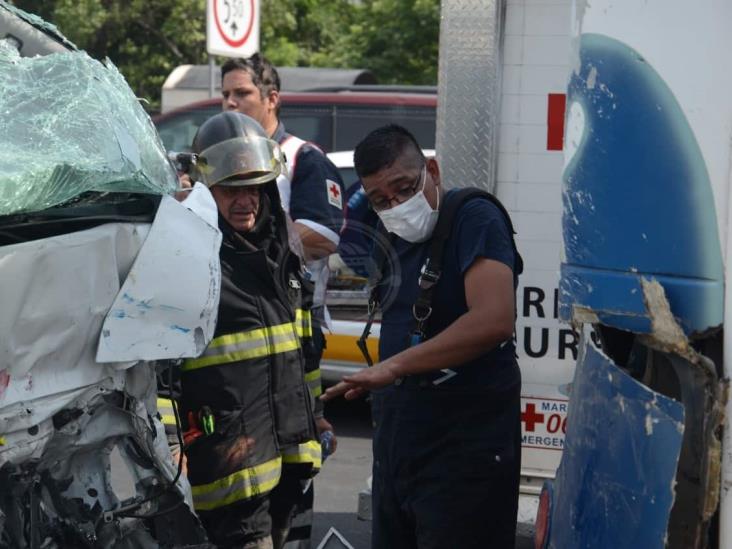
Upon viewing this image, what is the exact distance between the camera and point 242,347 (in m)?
3.97

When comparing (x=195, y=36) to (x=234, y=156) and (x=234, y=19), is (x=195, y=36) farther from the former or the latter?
(x=234, y=156)

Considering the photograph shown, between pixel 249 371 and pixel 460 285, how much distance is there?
0.69 metres

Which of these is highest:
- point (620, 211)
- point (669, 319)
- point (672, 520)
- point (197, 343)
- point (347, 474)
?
point (620, 211)

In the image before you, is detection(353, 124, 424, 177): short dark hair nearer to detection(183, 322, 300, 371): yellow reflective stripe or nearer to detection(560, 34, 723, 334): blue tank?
detection(183, 322, 300, 371): yellow reflective stripe

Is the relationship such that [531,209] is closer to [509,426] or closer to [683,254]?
[509,426]

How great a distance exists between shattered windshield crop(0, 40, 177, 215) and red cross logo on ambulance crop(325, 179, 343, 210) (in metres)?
1.65

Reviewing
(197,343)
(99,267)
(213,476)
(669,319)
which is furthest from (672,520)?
(213,476)

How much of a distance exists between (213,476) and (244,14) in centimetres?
667

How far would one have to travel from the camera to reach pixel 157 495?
330 centimetres

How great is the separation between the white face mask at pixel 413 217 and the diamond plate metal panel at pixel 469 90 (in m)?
1.29

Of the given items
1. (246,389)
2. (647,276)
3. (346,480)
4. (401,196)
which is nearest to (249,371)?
(246,389)

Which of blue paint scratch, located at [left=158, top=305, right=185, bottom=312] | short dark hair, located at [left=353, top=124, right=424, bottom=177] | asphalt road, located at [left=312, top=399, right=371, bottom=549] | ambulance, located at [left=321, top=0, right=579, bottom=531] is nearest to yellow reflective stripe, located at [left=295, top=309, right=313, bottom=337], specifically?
short dark hair, located at [left=353, top=124, right=424, bottom=177]

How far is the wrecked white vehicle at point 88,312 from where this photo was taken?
9.66 ft

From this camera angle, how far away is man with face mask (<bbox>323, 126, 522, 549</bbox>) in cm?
383
